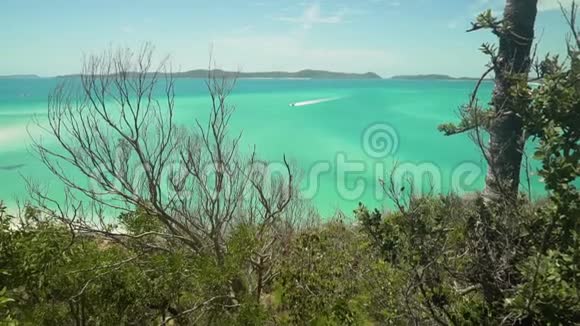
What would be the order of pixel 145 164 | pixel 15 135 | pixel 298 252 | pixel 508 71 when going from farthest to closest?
1. pixel 15 135
2. pixel 298 252
3. pixel 145 164
4. pixel 508 71

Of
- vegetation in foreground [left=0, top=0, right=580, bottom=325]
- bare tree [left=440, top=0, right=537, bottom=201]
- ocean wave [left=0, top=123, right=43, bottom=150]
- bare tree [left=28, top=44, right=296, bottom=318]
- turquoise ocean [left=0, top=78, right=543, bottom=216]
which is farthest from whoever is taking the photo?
ocean wave [left=0, top=123, right=43, bottom=150]

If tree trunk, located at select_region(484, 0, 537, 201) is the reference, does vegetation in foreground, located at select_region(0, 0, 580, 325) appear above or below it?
below

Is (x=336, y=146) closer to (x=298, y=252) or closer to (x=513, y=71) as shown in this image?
(x=298, y=252)

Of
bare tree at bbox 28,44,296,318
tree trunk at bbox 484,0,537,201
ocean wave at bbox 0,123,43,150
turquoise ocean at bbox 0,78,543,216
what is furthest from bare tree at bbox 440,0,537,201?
ocean wave at bbox 0,123,43,150

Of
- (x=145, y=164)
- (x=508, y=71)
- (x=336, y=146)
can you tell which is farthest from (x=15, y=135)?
(x=508, y=71)

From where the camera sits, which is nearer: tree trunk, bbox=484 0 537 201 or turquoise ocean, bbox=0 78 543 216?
tree trunk, bbox=484 0 537 201

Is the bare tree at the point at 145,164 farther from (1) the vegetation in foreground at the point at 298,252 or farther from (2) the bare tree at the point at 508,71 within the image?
(2) the bare tree at the point at 508,71

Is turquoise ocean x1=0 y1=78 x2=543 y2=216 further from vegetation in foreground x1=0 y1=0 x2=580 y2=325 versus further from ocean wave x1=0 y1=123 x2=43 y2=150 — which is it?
vegetation in foreground x1=0 y1=0 x2=580 y2=325

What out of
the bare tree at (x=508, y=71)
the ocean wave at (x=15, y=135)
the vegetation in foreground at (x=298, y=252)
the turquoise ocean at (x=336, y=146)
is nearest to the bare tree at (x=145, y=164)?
the vegetation in foreground at (x=298, y=252)

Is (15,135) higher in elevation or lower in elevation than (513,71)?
lower

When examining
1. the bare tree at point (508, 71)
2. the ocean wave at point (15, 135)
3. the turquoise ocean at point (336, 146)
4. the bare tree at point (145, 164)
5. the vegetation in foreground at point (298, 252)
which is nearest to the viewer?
the vegetation in foreground at point (298, 252)
